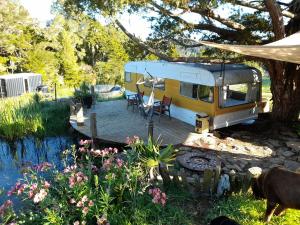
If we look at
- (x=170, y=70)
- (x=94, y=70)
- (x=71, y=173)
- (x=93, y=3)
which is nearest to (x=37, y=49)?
(x=94, y=70)

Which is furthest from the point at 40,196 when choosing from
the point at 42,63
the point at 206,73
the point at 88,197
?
the point at 42,63

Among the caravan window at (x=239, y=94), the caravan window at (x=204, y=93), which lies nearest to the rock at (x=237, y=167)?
Result: the caravan window at (x=239, y=94)

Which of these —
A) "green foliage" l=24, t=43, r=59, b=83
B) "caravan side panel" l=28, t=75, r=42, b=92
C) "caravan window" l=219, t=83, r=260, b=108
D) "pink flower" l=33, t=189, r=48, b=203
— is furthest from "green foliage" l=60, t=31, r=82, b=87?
"pink flower" l=33, t=189, r=48, b=203

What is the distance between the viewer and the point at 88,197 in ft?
12.0

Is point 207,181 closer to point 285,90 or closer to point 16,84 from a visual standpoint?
point 285,90

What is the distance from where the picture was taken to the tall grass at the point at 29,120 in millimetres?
10070

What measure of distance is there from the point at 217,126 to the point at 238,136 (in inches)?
28.6

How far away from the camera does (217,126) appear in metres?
9.12

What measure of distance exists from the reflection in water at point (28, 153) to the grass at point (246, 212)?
16.8ft

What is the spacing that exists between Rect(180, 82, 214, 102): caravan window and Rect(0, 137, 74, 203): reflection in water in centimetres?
455

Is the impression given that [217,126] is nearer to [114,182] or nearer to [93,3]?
[93,3]

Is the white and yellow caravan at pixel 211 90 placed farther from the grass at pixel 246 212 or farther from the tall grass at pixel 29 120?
the grass at pixel 246 212

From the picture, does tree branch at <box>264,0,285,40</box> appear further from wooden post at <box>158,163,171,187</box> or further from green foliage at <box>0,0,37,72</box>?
green foliage at <box>0,0,37,72</box>

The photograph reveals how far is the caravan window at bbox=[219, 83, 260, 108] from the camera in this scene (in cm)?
910
